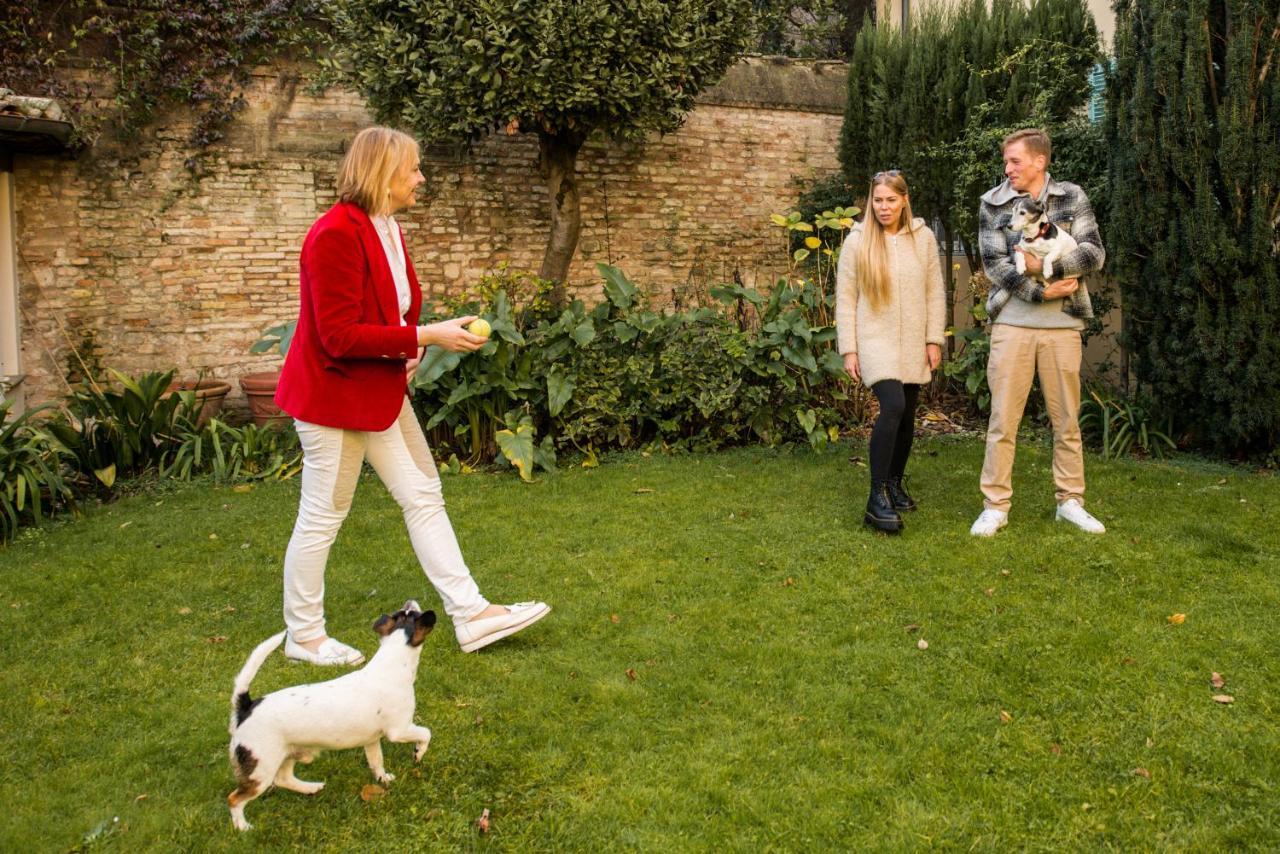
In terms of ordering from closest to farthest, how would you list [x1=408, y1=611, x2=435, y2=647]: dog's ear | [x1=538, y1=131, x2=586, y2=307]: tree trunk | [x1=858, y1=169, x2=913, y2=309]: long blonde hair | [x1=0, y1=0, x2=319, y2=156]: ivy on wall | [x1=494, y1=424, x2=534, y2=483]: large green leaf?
[x1=408, y1=611, x2=435, y2=647]: dog's ear → [x1=858, y1=169, x2=913, y2=309]: long blonde hair → [x1=494, y1=424, x2=534, y2=483]: large green leaf → [x1=0, y1=0, x2=319, y2=156]: ivy on wall → [x1=538, y1=131, x2=586, y2=307]: tree trunk

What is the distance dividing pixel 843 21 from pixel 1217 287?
1040 cm

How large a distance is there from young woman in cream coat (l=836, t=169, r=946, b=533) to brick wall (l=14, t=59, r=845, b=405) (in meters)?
5.70

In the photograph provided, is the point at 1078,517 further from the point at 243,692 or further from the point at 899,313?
the point at 243,692

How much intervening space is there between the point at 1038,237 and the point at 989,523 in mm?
1452

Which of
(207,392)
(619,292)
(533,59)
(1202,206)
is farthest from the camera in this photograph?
(207,392)

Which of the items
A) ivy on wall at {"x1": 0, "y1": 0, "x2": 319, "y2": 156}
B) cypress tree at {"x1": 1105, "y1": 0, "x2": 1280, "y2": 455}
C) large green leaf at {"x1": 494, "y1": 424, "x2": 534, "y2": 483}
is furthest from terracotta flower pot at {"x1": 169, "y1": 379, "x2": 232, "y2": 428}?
cypress tree at {"x1": 1105, "y1": 0, "x2": 1280, "y2": 455}

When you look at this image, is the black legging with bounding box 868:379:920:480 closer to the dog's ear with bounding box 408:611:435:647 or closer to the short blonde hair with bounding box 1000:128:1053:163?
the short blonde hair with bounding box 1000:128:1053:163

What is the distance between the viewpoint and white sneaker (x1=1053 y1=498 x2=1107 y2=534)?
194 inches

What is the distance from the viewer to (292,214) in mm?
9547

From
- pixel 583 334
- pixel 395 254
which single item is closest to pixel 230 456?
pixel 583 334

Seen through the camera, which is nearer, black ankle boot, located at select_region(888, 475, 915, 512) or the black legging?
the black legging

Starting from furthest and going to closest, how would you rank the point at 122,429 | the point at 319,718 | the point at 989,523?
the point at 122,429 < the point at 989,523 < the point at 319,718

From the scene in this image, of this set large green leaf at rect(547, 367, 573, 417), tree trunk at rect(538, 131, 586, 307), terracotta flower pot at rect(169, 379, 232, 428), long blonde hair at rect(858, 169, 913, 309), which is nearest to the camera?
long blonde hair at rect(858, 169, 913, 309)

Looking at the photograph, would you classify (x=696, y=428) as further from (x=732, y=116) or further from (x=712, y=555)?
(x=732, y=116)
